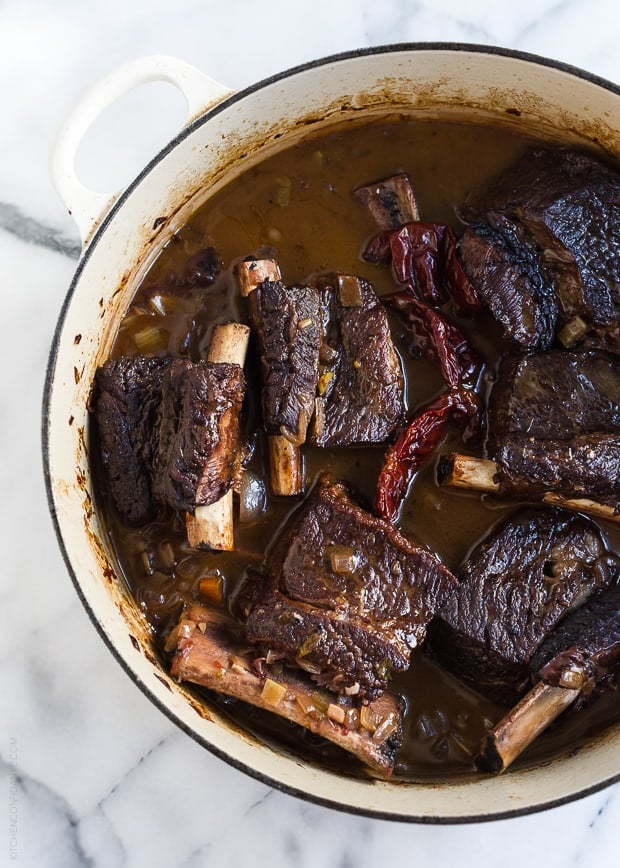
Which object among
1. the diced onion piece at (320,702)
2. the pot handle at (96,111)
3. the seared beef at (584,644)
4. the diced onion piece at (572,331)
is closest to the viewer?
the pot handle at (96,111)

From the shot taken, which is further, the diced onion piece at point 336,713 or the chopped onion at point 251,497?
the chopped onion at point 251,497

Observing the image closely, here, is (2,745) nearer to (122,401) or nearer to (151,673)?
(151,673)

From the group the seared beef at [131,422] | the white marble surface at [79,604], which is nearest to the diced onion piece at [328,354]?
the seared beef at [131,422]

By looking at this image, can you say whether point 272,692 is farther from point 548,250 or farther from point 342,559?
point 548,250

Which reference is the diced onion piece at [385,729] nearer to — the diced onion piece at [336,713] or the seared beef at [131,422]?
the diced onion piece at [336,713]

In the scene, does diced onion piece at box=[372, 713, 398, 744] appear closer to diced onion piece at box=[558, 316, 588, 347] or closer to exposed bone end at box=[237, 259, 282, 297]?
diced onion piece at box=[558, 316, 588, 347]
